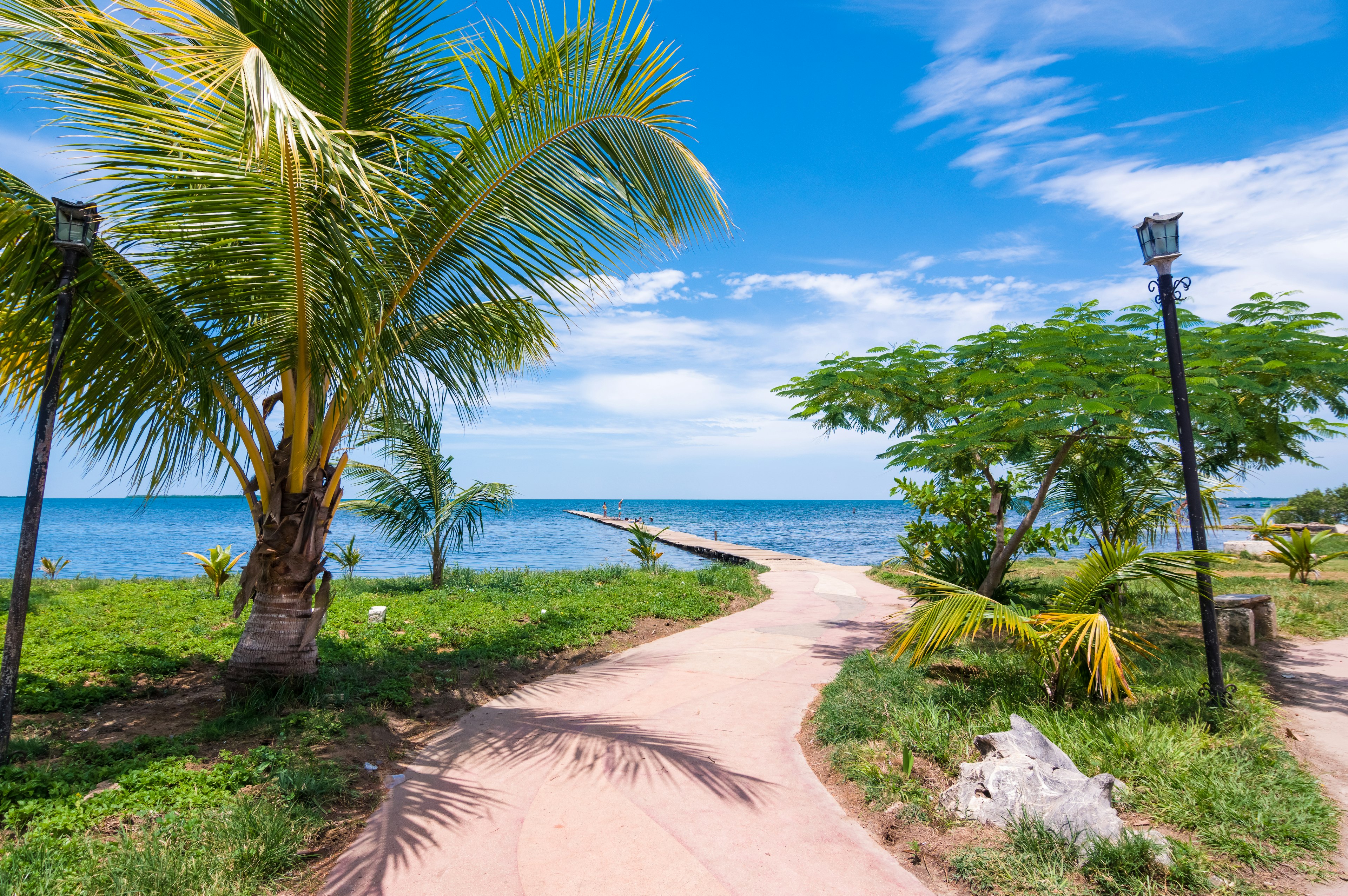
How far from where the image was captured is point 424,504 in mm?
11922

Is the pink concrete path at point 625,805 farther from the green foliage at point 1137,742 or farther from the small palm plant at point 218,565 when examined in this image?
the small palm plant at point 218,565

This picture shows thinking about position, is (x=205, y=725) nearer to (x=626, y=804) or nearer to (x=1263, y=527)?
(x=626, y=804)

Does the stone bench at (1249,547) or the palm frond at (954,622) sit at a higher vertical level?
the palm frond at (954,622)

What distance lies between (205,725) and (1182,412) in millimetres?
7570

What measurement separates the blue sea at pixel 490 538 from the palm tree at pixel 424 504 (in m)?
0.47

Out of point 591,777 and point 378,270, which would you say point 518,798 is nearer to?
point 591,777

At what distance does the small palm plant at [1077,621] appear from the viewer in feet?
15.1

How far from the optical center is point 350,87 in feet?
16.7

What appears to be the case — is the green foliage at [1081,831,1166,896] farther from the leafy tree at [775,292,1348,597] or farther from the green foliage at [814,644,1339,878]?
the leafy tree at [775,292,1348,597]

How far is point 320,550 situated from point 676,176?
13.5 ft

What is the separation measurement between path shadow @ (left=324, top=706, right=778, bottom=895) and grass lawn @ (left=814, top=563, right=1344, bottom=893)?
104 centimetres

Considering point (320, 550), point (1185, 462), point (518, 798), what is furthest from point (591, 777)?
point (1185, 462)

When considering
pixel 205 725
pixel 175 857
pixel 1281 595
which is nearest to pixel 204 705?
pixel 205 725

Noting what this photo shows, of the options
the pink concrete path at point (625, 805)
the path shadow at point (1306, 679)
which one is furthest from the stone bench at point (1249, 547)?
the pink concrete path at point (625, 805)
